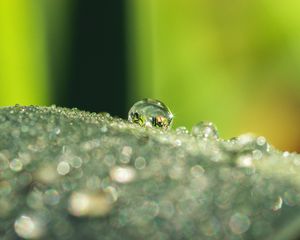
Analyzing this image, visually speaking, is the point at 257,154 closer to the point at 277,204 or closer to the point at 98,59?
the point at 277,204

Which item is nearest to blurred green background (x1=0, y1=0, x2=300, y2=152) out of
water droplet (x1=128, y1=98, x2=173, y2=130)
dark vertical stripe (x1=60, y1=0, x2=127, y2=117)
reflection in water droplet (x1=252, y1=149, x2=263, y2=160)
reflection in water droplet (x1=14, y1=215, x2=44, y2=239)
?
dark vertical stripe (x1=60, y1=0, x2=127, y2=117)

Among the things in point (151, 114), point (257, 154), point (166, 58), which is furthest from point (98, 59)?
point (257, 154)

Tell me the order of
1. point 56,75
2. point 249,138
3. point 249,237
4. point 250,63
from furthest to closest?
point 250,63
point 56,75
point 249,138
point 249,237

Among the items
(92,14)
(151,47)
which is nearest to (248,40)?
(151,47)

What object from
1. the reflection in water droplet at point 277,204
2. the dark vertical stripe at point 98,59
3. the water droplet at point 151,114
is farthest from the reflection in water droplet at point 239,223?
the dark vertical stripe at point 98,59

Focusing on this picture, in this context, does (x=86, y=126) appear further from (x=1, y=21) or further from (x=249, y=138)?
(x=1, y=21)

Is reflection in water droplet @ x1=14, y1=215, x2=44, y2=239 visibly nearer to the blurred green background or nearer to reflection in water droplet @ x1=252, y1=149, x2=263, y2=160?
reflection in water droplet @ x1=252, y1=149, x2=263, y2=160

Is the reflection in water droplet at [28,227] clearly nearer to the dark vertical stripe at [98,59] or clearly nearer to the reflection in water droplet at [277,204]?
the reflection in water droplet at [277,204]
